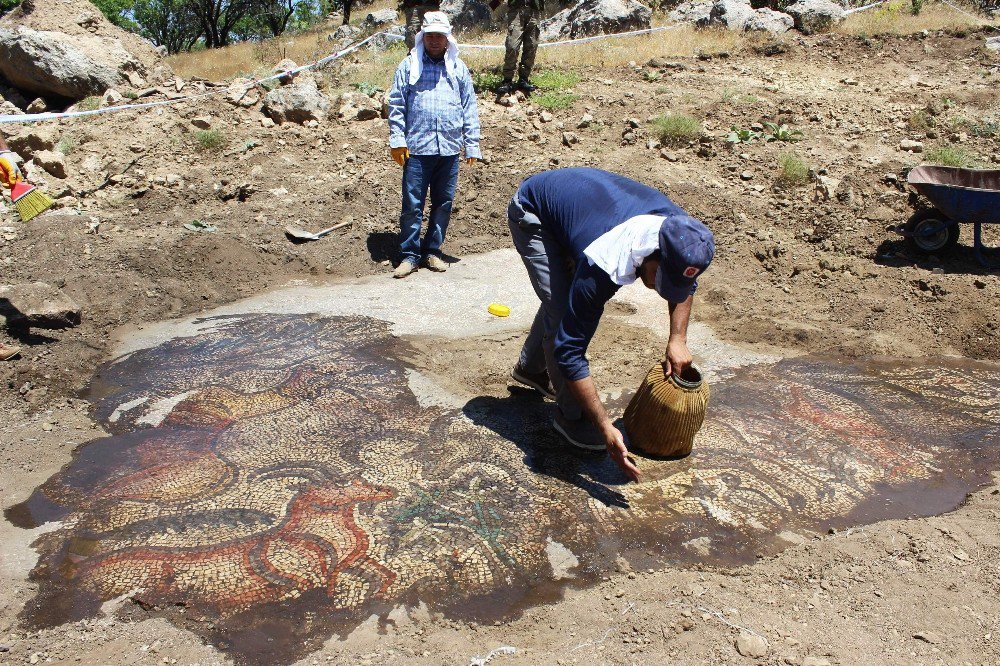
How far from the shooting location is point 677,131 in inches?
344

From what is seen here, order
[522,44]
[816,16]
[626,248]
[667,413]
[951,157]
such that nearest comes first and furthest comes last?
[626,248]
[667,413]
[951,157]
[522,44]
[816,16]

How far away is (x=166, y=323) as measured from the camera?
5746 mm

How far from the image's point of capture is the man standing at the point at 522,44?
10.4 meters

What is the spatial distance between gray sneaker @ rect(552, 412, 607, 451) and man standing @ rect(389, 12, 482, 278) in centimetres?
308

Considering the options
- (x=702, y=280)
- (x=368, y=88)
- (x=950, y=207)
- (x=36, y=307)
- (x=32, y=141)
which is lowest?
(x=702, y=280)

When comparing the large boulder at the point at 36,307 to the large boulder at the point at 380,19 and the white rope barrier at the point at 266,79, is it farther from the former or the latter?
the large boulder at the point at 380,19

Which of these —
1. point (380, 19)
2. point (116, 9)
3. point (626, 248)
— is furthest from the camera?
point (116, 9)

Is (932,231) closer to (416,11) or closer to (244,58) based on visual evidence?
(416,11)

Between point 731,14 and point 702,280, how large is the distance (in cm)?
997

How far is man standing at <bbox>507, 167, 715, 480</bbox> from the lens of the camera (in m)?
3.04

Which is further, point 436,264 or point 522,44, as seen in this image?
point 522,44

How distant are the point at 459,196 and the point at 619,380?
145 inches

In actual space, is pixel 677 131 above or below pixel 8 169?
below

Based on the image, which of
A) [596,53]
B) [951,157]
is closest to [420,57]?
[951,157]
